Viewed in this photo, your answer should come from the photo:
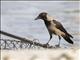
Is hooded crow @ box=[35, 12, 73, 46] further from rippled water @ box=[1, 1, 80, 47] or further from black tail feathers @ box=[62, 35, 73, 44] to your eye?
rippled water @ box=[1, 1, 80, 47]

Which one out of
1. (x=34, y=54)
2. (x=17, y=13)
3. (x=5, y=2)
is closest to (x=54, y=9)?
(x=17, y=13)

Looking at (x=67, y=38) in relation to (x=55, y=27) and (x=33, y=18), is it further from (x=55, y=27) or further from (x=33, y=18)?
(x=33, y=18)

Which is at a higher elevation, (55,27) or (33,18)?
(55,27)

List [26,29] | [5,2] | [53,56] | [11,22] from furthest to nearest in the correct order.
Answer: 1. [5,2]
2. [11,22]
3. [26,29]
4. [53,56]

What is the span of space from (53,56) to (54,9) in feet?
12.6

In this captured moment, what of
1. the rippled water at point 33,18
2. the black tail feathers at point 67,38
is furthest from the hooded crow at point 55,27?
the rippled water at point 33,18

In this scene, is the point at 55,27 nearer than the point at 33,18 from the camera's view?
Yes

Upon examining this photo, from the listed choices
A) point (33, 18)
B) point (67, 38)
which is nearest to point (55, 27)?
point (67, 38)

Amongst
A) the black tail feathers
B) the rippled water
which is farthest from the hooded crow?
the rippled water

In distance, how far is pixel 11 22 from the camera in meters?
5.18

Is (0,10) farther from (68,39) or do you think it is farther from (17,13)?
(68,39)

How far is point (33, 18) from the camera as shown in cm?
493

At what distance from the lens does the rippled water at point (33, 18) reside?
4.32 m

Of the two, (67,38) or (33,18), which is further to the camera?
(33,18)
